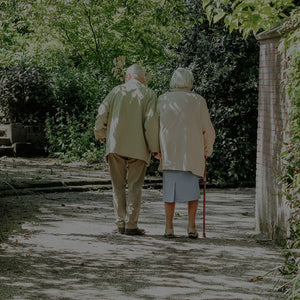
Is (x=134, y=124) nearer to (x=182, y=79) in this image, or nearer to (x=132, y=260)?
(x=182, y=79)

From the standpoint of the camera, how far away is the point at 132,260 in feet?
21.3

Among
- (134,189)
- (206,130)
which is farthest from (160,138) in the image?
(134,189)

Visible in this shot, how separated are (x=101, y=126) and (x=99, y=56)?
9861 mm

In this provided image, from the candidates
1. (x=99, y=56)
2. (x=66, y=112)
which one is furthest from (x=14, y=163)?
(x=99, y=56)

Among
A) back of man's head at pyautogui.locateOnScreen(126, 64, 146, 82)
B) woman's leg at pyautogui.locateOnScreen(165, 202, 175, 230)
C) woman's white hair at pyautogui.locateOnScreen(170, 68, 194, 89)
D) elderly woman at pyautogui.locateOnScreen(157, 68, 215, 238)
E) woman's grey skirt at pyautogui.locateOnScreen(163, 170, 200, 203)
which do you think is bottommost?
woman's leg at pyautogui.locateOnScreen(165, 202, 175, 230)

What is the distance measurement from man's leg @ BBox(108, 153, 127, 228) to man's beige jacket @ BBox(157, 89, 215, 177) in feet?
1.96

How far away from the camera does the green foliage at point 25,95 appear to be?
53.3ft

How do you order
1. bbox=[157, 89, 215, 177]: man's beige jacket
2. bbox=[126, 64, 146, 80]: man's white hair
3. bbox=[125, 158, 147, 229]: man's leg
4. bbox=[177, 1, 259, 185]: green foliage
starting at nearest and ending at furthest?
bbox=[157, 89, 215, 177]: man's beige jacket, bbox=[125, 158, 147, 229]: man's leg, bbox=[126, 64, 146, 80]: man's white hair, bbox=[177, 1, 259, 185]: green foliage

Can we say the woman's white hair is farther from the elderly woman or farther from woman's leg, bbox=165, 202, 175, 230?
woman's leg, bbox=165, 202, 175, 230

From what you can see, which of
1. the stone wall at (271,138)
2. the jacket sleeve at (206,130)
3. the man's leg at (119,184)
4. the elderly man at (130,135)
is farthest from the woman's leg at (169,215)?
the stone wall at (271,138)

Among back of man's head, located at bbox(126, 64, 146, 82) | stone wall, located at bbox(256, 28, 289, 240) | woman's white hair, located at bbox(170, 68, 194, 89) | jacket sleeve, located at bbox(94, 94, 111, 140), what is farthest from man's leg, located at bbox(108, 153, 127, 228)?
stone wall, located at bbox(256, 28, 289, 240)

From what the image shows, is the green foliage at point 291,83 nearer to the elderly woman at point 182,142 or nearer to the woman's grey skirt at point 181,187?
the elderly woman at point 182,142

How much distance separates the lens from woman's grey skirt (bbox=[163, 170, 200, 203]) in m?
7.55

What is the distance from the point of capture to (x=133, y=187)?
25.9 ft
